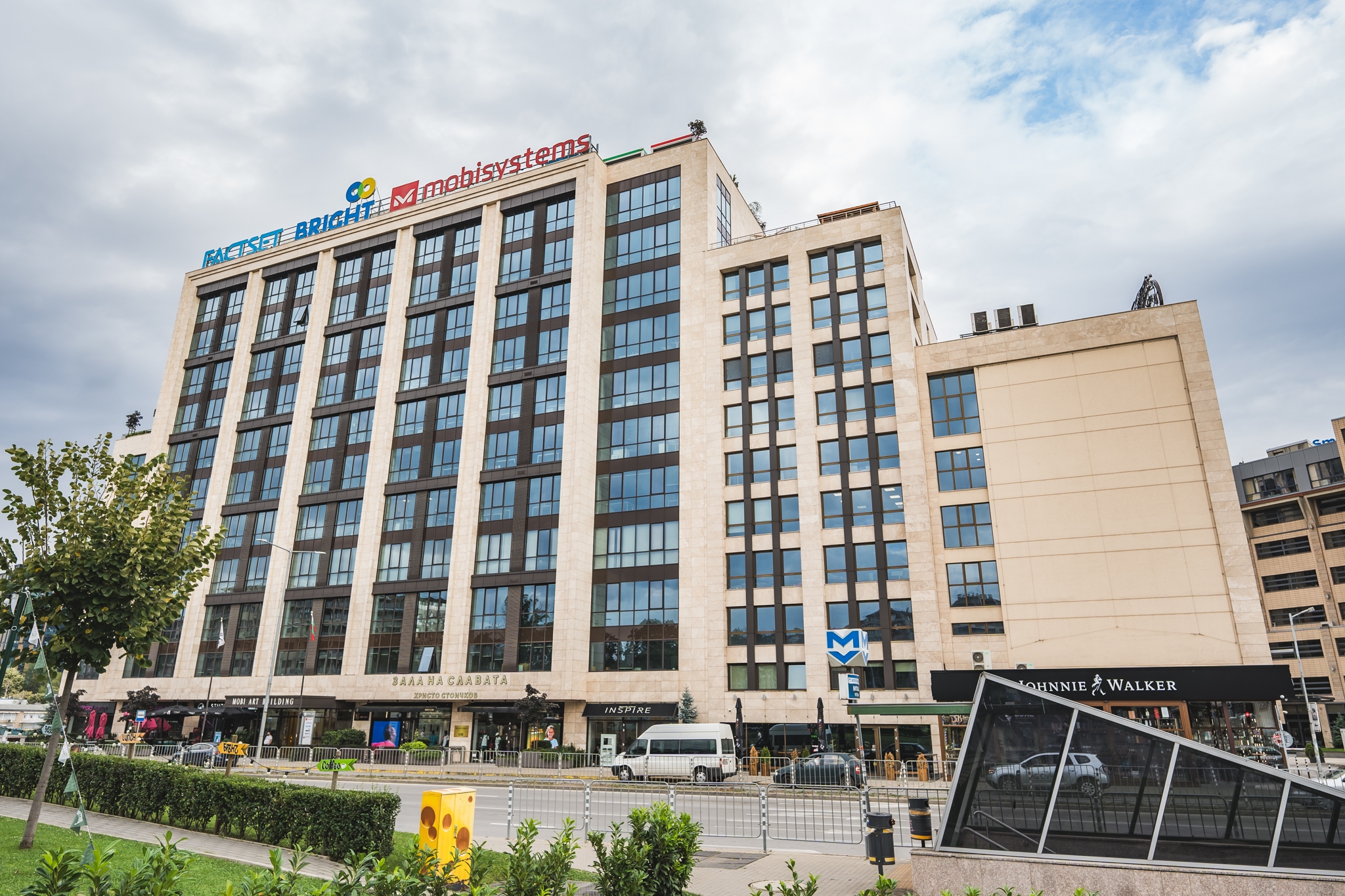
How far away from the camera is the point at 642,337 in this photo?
55875mm

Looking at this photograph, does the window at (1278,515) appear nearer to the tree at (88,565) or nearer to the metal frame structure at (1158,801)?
the metal frame structure at (1158,801)

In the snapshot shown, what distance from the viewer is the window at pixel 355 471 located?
6072 cm

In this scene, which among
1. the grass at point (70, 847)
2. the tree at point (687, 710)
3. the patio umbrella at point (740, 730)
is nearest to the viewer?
the grass at point (70, 847)

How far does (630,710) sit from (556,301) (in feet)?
94.7

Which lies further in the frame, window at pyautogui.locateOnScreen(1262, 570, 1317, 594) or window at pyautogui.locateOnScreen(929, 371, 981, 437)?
window at pyautogui.locateOnScreen(1262, 570, 1317, 594)

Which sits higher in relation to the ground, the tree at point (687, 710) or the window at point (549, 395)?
the window at point (549, 395)

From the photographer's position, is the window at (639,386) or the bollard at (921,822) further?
the window at (639,386)

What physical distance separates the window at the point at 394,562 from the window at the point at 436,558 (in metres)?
1.27

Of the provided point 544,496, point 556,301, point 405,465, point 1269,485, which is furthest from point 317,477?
point 1269,485

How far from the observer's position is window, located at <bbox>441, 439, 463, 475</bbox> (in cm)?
5759

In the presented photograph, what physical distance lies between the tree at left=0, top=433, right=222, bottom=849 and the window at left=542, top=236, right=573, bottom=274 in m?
43.9

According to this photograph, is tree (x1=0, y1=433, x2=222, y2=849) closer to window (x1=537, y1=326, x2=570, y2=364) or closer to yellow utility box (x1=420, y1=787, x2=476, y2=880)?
yellow utility box (x1=420, y1=787, x2=476, y2=880)

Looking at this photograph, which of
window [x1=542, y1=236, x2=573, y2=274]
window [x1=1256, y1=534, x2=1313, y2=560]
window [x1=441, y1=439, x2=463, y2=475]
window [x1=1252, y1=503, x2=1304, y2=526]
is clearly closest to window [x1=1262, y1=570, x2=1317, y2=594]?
window [x1=1256, y1=534, x2=1313, y2=560]

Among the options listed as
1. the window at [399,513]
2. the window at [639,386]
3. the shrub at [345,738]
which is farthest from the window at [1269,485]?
the shrub at [345,738]
